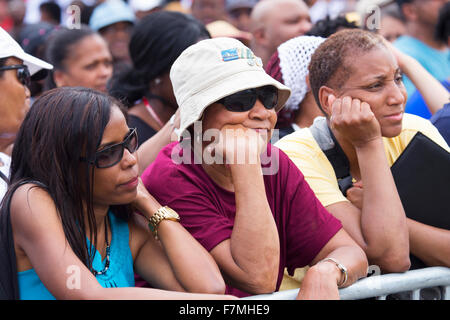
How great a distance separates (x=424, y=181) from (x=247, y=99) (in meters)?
0.96

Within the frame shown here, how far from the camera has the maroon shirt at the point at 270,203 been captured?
264 cm

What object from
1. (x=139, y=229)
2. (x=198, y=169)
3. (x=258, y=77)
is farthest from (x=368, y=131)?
(x=139, y=229)

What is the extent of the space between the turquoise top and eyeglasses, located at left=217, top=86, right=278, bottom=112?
2.36ft

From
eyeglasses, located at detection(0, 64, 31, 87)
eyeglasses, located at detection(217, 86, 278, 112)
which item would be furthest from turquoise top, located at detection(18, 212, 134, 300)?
eyeglasses, located at detection(0, 64, 31, 87)

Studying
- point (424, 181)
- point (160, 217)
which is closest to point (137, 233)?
point (160, 217)

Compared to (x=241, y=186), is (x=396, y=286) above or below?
below

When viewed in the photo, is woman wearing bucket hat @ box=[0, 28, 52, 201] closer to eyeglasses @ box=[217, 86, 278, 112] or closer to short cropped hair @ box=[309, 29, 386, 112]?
eyeglasses @ box=[217, 86, 278, 112]

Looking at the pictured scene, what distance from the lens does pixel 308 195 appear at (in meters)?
2.80

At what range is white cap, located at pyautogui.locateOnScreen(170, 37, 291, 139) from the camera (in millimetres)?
2582

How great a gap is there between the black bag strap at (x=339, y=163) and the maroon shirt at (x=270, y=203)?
0.33 meters

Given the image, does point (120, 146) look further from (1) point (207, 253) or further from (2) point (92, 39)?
(2) point (92, 39)

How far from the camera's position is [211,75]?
261 cm

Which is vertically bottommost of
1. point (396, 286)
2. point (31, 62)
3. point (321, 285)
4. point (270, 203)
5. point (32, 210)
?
point (396, 286)

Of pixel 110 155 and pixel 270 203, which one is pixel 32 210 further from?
pixel 270 203
